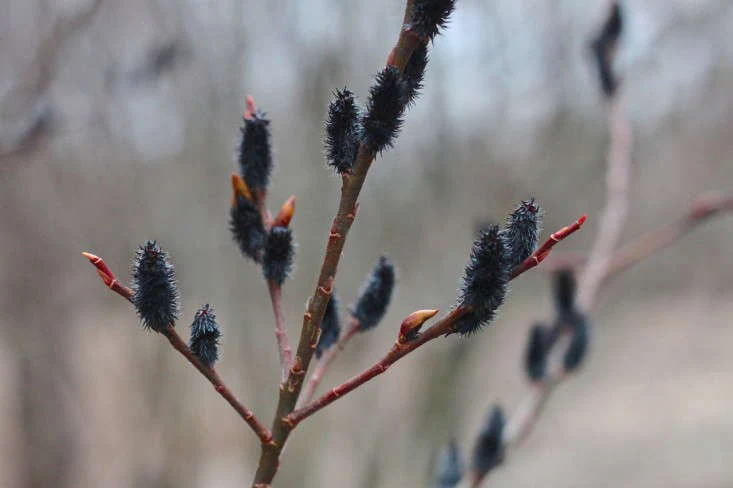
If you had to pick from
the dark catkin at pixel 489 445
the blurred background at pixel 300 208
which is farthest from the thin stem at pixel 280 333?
the blurred background at pixel 300 208

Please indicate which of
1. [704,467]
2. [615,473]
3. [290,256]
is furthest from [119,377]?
[704,467]

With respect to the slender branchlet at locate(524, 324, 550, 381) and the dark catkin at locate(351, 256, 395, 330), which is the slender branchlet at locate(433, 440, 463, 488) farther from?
the dark catkin at locate(351, 256, 395, 330)

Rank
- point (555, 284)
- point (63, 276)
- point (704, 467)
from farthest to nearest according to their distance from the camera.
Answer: point (704, 467), point (63, 276), point (555, 284)

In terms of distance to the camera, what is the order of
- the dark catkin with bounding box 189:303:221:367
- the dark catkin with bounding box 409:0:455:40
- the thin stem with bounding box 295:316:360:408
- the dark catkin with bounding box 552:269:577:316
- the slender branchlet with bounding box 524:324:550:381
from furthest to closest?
the dark catkin with bounding box 552:269:577:316 < the slender branchlet with bounding box 524:324:550:381 < the thin stem with bounding box 295:316:360:408 < the dark catkin with bounding box 189:303:221:367 < the dark catkin with bounding box 409:0:455:40

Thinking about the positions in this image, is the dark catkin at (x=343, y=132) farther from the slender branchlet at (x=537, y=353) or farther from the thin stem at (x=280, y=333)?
the slender branchlet at (x=537, y=353)

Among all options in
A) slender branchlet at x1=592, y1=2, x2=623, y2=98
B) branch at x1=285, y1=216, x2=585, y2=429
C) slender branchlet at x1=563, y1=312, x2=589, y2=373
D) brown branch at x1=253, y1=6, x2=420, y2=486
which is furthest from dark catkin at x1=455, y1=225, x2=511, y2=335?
slender branchlet at x1=592, y1=2, x2=623, y2=98

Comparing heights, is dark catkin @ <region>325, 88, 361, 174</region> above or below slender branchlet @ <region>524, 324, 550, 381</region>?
below

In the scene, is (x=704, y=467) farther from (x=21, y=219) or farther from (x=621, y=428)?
(x=21, y=219)
